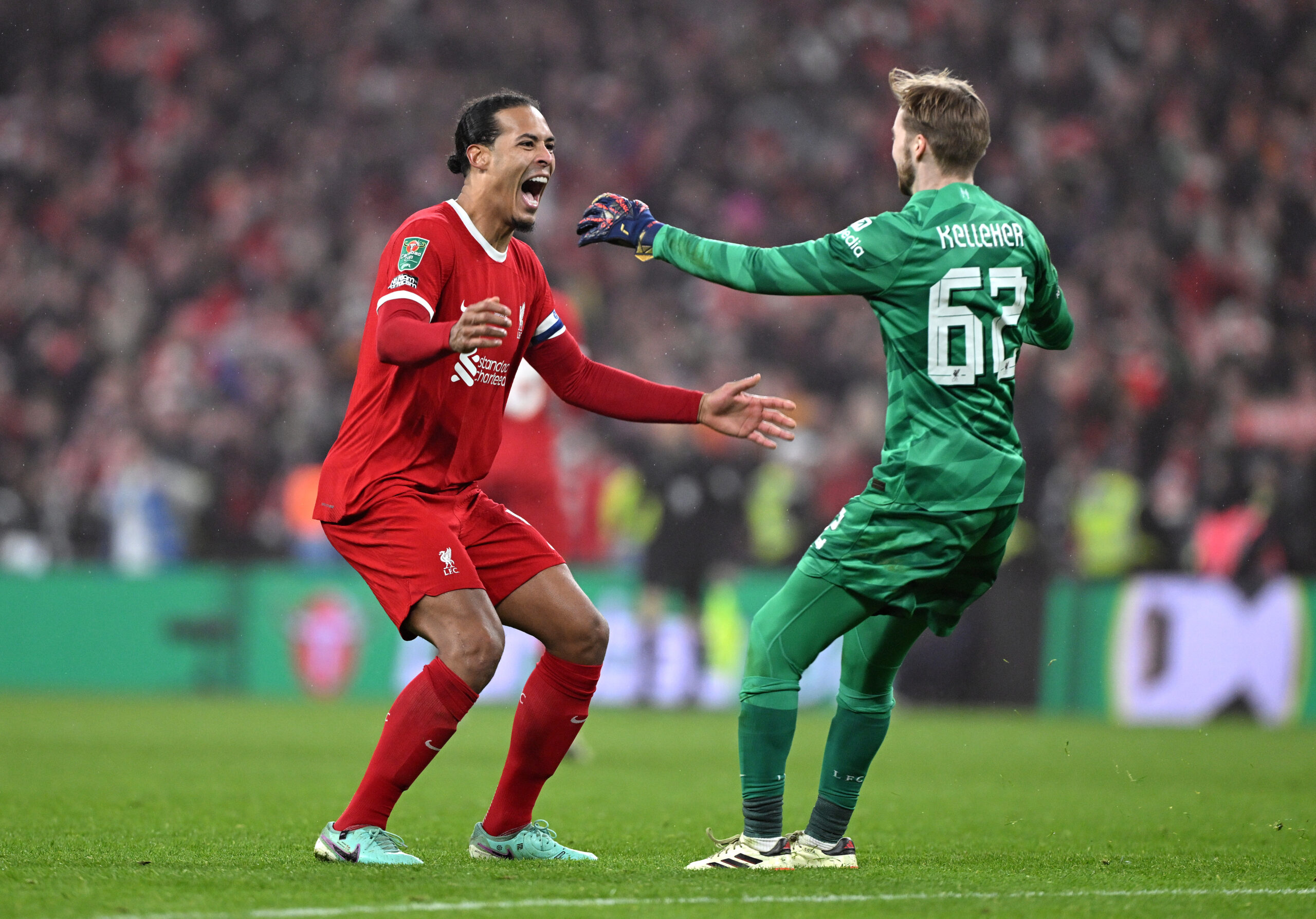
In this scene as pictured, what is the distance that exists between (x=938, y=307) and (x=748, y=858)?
1651mm

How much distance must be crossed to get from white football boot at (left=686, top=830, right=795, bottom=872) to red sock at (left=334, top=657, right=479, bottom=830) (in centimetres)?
82

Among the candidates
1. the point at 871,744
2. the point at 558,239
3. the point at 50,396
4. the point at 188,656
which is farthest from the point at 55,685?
the point at 871,744

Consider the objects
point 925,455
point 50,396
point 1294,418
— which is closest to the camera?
point 925,455

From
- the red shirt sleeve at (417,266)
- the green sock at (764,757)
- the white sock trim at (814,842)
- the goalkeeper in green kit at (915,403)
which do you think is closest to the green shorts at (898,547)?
the goalkeeper in green kit at (915,403)

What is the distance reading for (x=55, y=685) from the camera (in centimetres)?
1344

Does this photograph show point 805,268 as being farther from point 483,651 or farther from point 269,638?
point 269,638

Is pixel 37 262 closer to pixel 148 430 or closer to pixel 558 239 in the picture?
pixel 148 430

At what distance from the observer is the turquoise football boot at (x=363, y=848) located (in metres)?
4.47

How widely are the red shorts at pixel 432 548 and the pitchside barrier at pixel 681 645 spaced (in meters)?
7.22

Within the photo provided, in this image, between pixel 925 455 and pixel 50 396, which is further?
pixel 50 396

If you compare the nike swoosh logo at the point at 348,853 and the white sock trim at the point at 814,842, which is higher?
the white sock trim at the point at 814,842

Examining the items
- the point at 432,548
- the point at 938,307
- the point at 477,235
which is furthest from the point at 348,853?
A: the point at 938,307

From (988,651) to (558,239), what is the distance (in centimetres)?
788

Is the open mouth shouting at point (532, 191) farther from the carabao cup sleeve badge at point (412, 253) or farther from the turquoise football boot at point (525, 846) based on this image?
the turquoise football boot at point (525, 846)
